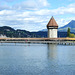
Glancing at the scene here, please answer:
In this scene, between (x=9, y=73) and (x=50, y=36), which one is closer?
(x=9, y=73)

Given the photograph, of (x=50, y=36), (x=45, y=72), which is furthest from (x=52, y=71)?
(x=50, y=36)

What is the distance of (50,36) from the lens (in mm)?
156875

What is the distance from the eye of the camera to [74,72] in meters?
33.0

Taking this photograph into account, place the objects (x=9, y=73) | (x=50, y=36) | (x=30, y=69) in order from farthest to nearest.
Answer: (x=50, y=36), (x=30, y=69), (x=9, y=73)

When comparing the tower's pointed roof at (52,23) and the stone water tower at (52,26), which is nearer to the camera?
the stone water tower at (52,26)

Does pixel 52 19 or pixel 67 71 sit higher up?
pixel 52 19

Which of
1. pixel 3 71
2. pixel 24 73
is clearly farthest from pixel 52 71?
pixel 3 71

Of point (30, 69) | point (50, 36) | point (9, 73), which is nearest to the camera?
point (9, 73)

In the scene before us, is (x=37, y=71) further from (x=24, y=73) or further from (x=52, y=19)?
(x=52, y=19)

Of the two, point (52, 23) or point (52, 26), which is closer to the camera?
point (52, 23)

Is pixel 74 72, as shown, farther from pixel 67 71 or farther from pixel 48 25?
pixel 48 25

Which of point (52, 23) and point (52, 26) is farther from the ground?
point (52, 23)

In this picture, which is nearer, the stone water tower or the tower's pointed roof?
the stone water tower

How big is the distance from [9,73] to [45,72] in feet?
15.8
